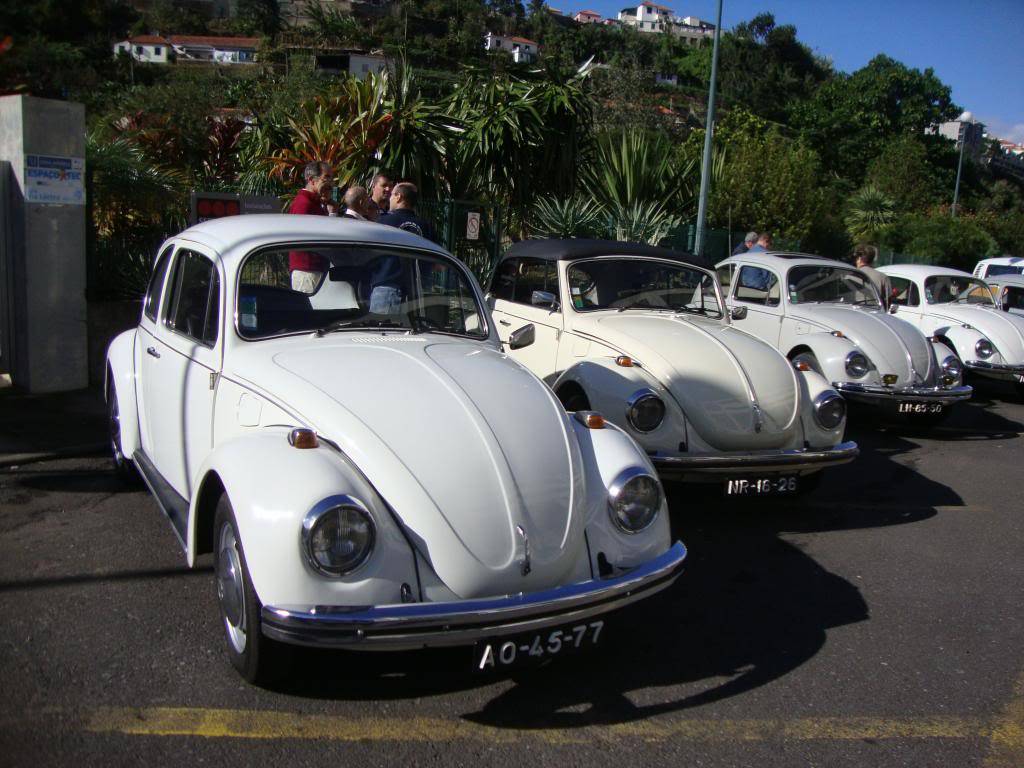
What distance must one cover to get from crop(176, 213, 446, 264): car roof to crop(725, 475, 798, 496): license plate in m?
2.35

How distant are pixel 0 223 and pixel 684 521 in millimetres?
6501

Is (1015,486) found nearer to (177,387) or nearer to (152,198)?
(177,387)

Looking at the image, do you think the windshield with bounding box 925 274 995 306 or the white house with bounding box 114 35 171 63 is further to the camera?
the white house with bounding box 114 35 171 63

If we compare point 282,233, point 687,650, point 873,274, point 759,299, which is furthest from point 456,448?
point 873,274

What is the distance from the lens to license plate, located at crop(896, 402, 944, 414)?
8.38m

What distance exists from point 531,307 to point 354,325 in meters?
3.28

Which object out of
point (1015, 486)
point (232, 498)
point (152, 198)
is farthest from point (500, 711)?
point (152, 198)

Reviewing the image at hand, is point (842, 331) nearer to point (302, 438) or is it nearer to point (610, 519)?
point (610, 519)

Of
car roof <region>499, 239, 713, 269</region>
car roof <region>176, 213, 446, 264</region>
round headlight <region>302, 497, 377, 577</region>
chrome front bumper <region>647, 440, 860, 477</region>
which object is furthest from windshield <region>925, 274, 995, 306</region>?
round headlight <region>302, 497, 377, 577</region>

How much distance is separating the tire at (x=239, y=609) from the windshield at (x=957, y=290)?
36.2 feet

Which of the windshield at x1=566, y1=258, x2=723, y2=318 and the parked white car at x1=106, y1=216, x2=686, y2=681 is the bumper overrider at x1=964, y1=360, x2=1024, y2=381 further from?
the parked white car at x1=106, y1=216, x2=686, y2=681

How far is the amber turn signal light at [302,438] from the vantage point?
3475 mm

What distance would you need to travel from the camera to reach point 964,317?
452 inches

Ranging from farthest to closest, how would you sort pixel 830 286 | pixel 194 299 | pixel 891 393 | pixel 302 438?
pixel 830 286
pixel 891 393
pixel 194 299
pixel 302 438
